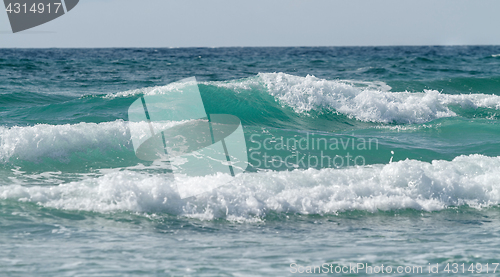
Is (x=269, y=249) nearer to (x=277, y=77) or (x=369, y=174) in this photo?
(x=369, y=174)

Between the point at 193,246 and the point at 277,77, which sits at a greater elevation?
the point at 277,77

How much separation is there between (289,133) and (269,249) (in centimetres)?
581

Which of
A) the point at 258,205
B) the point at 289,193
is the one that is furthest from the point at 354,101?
the point at 258,205

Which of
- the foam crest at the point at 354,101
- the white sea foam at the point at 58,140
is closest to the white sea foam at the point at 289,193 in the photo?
the white sea foam at the point at 58,140

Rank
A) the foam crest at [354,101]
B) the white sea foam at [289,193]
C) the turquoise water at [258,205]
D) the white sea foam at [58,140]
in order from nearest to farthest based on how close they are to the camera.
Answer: the turquoise water at [258,205] < the white sea foam at [289,193] < the white sea foam at [58,140] < the foam crest at [354,101]

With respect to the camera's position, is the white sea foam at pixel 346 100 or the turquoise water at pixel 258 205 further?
the white sea foam at pixel 346 100

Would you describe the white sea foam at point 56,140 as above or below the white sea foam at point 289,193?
above

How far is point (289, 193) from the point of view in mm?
5969

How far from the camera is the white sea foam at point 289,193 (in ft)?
18.1

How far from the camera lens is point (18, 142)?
7594 mm

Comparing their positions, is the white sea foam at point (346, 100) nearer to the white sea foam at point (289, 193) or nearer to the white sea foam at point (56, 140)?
the white sea foam at point (56, 140)

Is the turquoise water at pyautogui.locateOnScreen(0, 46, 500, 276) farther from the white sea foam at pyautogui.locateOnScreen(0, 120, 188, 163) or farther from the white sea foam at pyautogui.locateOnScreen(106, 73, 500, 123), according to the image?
the white sea foam at pyautogui.locateOnScreen(106, 73, 500, 123)

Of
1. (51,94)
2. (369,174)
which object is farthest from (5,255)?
(51,94)

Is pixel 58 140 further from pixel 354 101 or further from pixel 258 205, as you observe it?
pixel 354 101
